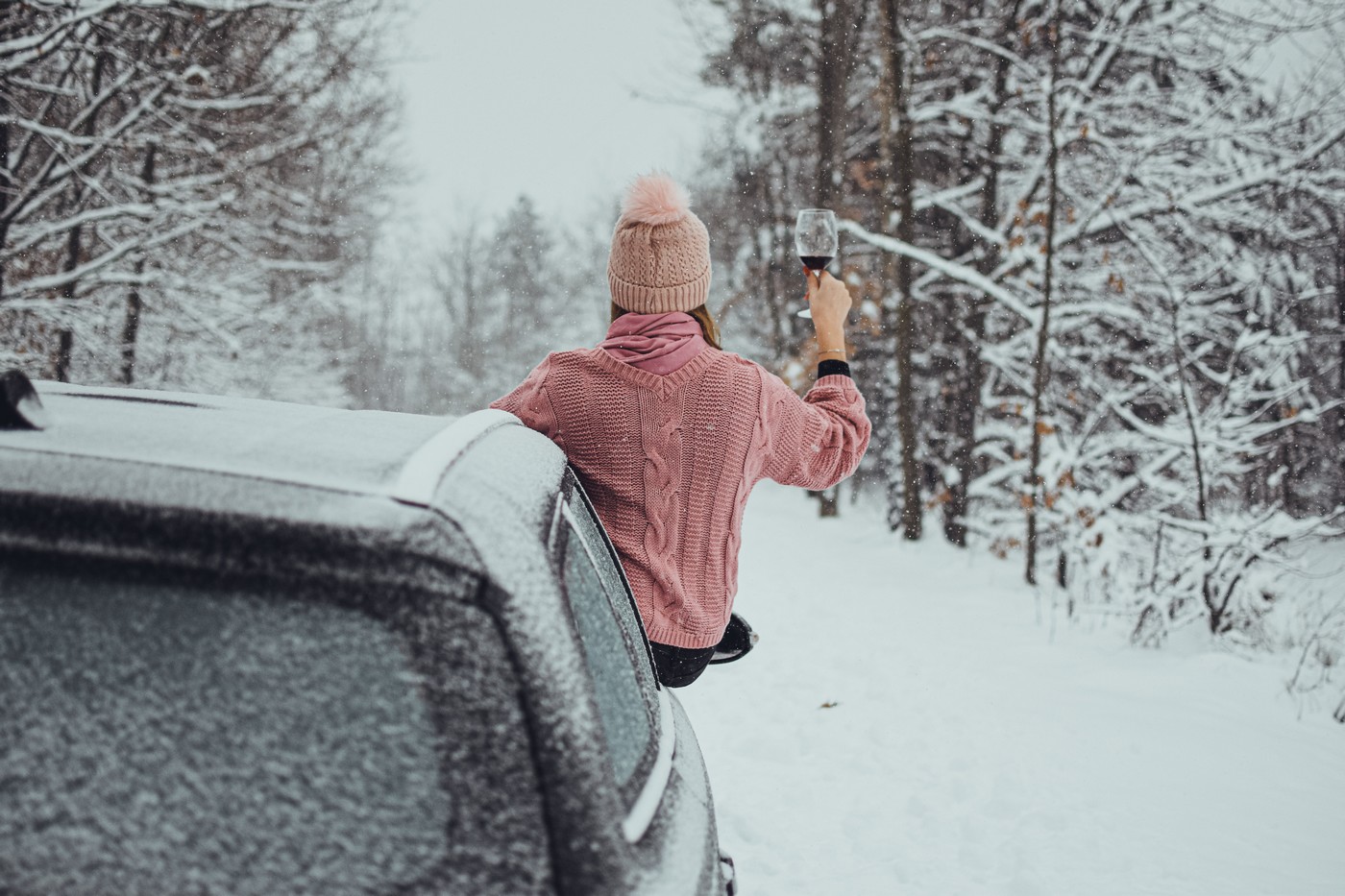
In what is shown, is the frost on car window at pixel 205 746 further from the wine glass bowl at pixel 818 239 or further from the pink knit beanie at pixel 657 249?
the wine glass bowl at pixel 818 239

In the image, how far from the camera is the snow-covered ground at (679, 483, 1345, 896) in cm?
343

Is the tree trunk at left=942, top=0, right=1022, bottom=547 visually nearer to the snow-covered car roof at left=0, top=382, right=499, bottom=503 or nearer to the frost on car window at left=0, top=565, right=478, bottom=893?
the snow-covered car roof at left=0, top=382, right=499, bottom=503

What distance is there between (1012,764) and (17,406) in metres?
4.46

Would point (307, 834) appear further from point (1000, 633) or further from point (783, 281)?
point (783, 281)

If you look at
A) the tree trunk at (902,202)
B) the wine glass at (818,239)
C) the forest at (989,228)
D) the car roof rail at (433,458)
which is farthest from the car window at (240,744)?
the tree trunk at (902,202)

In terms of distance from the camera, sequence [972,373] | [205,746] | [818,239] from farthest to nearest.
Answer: [972,373] → [818,239] → [205,746]

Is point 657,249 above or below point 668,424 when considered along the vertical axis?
above

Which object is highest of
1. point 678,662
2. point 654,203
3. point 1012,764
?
point 654,203

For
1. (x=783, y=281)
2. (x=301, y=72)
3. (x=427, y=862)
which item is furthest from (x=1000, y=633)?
(x=783, y=281)

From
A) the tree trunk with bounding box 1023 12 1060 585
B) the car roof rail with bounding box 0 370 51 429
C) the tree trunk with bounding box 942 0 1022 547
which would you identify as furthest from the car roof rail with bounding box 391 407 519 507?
the tree trunk with bounding box 942 0 1022 547

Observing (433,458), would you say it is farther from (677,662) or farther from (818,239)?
(818,239)

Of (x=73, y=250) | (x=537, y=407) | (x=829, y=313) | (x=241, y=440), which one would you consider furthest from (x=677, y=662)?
(x=73, y=250)

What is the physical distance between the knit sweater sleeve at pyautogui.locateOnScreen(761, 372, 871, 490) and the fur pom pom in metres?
0.50

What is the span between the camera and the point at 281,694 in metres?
1.02
